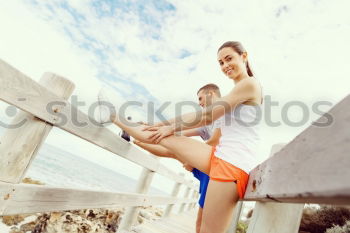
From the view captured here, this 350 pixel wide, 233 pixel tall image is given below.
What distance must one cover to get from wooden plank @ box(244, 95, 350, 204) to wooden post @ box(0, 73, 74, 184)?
1.26m

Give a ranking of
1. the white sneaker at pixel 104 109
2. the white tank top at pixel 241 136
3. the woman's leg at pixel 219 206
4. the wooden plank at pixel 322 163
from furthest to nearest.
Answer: the white sneaker at pixel 104 109 → the white tank top at pixel 241 136 → the woman's leg at pixel 219 206 → the wooden plank at pixel 322 163

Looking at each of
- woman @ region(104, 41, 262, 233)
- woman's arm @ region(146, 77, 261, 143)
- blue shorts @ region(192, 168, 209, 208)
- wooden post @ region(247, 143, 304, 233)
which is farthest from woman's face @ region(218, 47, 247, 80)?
wooden post @ region(247, 143, 304, 233)

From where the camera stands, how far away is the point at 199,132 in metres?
3.07

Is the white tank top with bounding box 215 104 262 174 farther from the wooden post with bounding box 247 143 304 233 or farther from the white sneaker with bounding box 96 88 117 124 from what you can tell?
the white sneaker with bounding box 96 88 117 124

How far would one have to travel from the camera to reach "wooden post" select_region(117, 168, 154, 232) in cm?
334

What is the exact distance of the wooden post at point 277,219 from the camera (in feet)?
4.02

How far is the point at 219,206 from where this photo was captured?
165 cm

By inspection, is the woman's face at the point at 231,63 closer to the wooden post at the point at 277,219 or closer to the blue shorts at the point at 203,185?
the blue shorts at the point at 203,185

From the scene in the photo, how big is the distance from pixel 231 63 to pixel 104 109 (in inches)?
44.1

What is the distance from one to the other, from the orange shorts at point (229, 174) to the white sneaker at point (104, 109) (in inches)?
35.5

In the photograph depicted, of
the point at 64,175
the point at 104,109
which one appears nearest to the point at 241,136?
the point at 104,109

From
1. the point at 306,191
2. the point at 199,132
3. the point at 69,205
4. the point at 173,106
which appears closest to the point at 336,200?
the point at 306,191

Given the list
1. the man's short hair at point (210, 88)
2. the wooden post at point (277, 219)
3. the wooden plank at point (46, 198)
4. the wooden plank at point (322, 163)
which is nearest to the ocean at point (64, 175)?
the man's short hair at point (210, 88)

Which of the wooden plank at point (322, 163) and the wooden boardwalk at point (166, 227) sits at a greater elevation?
the wooden plank at point (322, 163)
